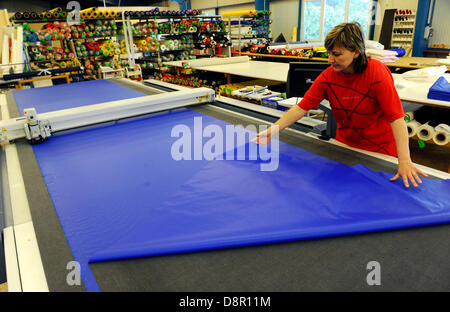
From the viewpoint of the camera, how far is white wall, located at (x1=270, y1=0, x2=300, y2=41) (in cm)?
1226

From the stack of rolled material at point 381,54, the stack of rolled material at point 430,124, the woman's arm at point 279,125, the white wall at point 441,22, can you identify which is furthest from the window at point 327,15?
the woman's arm at point 279,125

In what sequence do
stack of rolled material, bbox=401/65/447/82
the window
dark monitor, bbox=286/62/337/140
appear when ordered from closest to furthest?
1. dark monitor, bbox=286/62/337/140
2. stack of rolled material, bbox=401/65/447/82
3. the window

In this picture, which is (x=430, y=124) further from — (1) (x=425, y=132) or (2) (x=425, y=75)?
(2) (x=425, y=75)

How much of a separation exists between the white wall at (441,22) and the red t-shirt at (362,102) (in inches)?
306

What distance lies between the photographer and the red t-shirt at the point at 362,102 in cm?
155

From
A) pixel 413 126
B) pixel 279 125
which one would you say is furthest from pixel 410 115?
pixel 279 125

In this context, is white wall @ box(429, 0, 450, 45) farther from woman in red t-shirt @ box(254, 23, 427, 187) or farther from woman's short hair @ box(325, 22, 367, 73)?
woman's short hair @ box(325, 22, 367, 73)

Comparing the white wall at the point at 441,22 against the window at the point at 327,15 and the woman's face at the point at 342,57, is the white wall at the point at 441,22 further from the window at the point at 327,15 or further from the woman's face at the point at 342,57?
the woman's face at the point at 342,57

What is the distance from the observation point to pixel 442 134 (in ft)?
9.47

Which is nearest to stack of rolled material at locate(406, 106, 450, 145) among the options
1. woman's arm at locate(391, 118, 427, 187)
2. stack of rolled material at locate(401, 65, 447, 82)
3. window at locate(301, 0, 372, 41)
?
stack of rolled material at locate(401, 65, 447, 82)

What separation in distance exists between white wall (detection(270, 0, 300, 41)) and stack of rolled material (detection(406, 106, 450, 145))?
33.8 ft

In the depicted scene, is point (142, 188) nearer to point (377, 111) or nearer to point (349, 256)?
point (349, 256)

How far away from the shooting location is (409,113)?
10.2 feet

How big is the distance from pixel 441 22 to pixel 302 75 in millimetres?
7028
